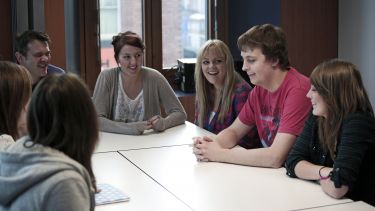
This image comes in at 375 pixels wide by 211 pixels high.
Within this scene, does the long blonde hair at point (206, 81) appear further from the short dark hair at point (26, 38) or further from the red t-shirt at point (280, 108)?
the short dark hair at point (26, 38)

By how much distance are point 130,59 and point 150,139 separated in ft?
2.05

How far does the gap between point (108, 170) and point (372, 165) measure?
3.72 feet

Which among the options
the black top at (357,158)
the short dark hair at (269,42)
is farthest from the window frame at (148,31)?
the black top at (357,158)

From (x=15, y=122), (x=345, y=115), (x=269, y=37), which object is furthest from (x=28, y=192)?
(x=269, y=37)

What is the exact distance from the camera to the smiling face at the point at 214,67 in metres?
3.33

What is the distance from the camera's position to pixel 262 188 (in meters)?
2.17

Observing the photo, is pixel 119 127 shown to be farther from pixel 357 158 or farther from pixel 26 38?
pixel 357 158

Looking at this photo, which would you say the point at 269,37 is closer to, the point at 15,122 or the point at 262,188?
the point at 262,188

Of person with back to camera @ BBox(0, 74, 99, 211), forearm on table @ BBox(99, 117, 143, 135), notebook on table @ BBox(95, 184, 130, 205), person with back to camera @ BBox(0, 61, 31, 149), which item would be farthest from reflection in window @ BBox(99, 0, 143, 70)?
person with back to camera @ BBox(0, 74, 99, 211)

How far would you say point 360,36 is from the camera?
4.85m

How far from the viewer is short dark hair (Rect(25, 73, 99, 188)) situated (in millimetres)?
1358

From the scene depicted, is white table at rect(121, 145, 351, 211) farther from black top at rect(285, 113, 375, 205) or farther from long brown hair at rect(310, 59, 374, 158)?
long brown hair at rect(310, 59, 374, 158)

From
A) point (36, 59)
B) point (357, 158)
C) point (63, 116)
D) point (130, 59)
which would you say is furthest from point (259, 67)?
point (36, 59)

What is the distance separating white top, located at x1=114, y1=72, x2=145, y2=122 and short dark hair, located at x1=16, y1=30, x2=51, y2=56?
0.67 meters
